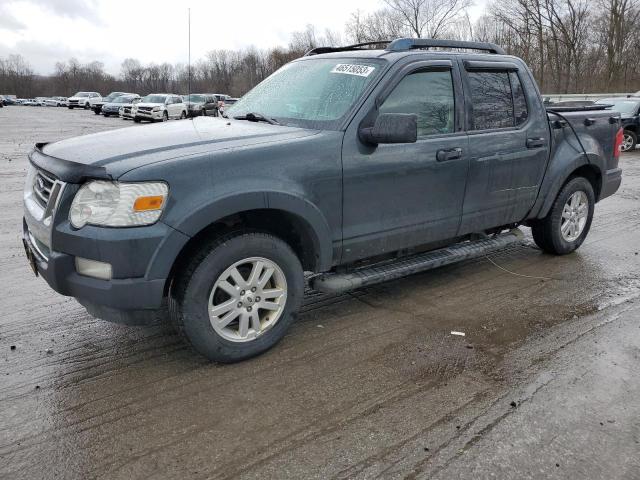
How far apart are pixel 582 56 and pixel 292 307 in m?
51.9

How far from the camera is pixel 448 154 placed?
4.21 m

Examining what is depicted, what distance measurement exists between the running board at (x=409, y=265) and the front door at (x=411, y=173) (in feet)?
0.46

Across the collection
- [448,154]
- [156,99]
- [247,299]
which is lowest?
[247,299]

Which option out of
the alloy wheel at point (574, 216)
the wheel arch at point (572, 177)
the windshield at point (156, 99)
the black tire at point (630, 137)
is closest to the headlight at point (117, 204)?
the wheel arch at point (572, 177)

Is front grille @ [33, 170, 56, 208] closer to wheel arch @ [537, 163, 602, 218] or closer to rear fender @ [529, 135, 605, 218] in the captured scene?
rear fender @ [529, 135, 605, 218]

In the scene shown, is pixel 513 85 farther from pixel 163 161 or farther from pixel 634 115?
pixel 634 115

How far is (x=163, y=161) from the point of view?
3.03 metres

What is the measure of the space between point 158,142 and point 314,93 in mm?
1293

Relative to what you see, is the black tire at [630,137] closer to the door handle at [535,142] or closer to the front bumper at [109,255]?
the door handle at [535,142]

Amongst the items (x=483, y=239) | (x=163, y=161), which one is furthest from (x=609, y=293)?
(x=163, y=161)

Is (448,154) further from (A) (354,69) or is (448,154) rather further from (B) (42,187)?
(B) (42,187)

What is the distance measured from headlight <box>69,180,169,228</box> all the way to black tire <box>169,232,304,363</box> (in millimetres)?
402

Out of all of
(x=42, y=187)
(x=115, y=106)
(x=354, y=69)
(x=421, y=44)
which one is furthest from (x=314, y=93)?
(x=115, y=106)

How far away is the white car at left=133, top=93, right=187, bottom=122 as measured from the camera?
31172 millimetres
